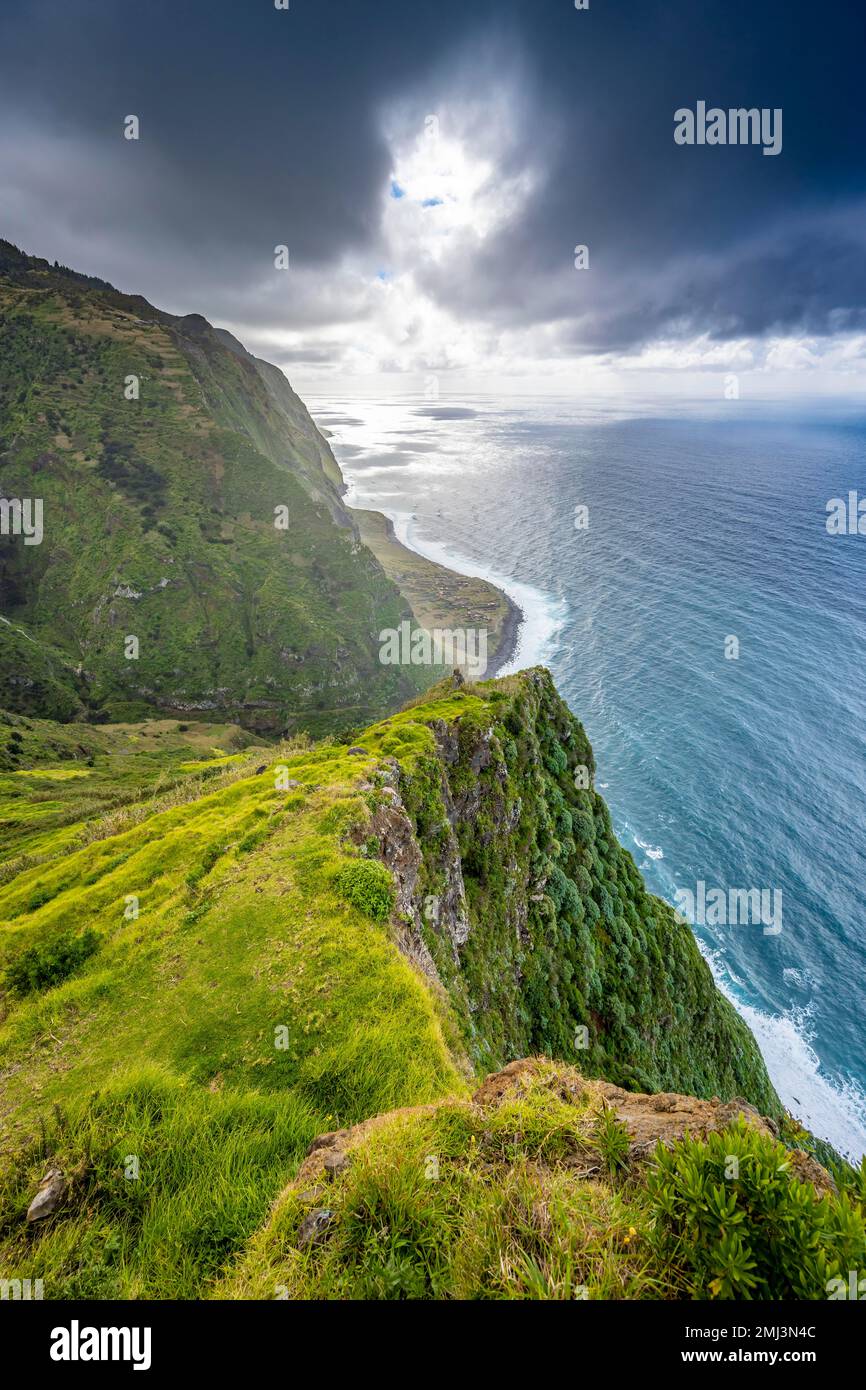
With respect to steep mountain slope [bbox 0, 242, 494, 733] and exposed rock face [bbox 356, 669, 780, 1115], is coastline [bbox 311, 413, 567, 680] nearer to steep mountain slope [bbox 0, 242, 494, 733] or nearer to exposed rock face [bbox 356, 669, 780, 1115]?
steep mountain slope [bbox 0, 242, 494, 733]

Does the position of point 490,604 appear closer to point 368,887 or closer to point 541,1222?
point 368,887

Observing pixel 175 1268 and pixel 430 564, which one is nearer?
pixel 175 1268

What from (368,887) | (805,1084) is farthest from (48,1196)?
(805,1084)

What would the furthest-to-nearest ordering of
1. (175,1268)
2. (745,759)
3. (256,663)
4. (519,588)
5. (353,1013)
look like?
(519,588) → (256,663) → (745,759) → (353,1013) → (175,1268)

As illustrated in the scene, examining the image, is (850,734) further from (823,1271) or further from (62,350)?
(62,350)

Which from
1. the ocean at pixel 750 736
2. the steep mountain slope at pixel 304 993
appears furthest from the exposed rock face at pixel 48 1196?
the ocean at pixel 750 736

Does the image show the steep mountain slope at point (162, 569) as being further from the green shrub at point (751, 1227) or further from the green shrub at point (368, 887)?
the green shrub at point (751, 1227)

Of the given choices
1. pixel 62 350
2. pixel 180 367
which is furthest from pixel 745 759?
pixel 62 350
